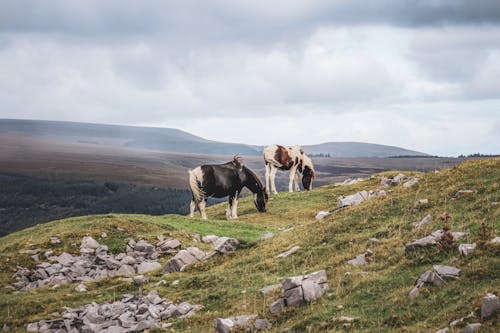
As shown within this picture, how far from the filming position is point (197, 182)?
3856 centimetres

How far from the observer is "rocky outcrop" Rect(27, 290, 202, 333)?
17000mm

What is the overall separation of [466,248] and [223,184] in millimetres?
26114

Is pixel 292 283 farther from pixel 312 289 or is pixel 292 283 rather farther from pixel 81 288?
pixel 81 288

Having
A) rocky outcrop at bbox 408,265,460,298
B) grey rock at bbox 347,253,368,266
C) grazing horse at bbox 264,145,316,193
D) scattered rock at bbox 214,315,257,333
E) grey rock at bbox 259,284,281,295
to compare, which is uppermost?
grazing horse at bbox 264,145,316,193

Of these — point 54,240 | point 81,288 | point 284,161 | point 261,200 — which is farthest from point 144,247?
point 284,161

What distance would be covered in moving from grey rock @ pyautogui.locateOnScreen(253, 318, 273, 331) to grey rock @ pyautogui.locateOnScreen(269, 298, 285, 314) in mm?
570

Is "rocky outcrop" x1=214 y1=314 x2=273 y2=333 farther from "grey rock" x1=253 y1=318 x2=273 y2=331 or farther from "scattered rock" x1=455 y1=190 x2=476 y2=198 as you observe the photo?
"scattered rock" x1=455 y1=190 x2=476 y2=198

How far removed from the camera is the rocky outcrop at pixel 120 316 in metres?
17.0

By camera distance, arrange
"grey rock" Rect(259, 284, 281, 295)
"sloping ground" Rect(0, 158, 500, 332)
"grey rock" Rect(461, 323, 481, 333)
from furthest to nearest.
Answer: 1. "grey rock" Rect(259, 284, 281, 295)
2. "sloping ground" Rect(0, 158, 500, 332)
3. "grey rock" Rect(461, 323, 481, 333)

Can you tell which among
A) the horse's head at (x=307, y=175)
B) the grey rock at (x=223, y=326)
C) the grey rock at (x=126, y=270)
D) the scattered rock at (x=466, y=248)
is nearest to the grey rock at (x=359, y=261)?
the scattered rock at (x=466, y=248)

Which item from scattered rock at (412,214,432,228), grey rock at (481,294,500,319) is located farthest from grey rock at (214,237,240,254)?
grey rock at (481,294,500,319)

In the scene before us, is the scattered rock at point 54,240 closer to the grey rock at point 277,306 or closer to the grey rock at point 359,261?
the grey rock at point 277,306

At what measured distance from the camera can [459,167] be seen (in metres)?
26.0

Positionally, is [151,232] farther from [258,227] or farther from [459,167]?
[459,167]
